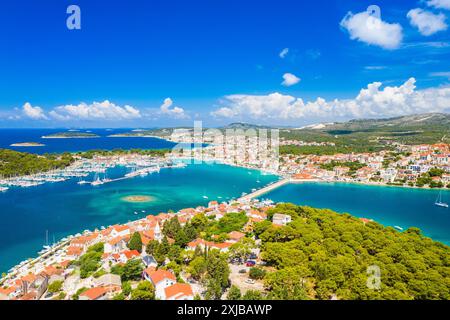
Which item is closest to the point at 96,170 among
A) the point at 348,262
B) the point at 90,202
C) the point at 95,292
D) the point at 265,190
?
the point at 90,202

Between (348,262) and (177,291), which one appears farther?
(348,262)

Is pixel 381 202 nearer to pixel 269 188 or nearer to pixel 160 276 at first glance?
pixel 269 188

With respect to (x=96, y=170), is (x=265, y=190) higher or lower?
lower

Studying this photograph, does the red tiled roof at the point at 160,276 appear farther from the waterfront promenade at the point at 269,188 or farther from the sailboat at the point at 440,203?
the sailboat at the point at 440,203

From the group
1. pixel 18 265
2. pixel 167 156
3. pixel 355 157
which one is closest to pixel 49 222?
pixel 18 265

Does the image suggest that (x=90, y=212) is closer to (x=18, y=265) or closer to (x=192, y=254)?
(x=18, y=265)

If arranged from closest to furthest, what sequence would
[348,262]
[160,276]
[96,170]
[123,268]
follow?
[160,276] → [348,262] → [123,268] → [96,170]

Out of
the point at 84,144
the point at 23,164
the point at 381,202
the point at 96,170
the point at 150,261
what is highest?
the point at 84,144

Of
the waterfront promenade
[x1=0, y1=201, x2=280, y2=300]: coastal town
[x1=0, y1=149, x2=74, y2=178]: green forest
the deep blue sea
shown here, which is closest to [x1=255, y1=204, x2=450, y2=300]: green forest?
[x1=0, y1=201, x2=280, y2=300]: coastal town
